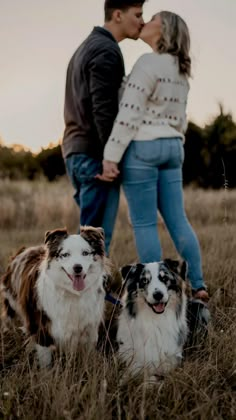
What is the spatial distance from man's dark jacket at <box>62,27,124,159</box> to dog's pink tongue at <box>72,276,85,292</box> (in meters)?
0.95

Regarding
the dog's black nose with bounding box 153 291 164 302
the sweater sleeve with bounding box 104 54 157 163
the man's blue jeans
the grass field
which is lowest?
the grass field

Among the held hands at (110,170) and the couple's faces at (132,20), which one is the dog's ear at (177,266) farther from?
the couple's faces at (132,20)

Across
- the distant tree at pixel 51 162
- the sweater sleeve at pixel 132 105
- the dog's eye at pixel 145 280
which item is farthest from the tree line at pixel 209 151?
the dog's eye at pixel 145 280

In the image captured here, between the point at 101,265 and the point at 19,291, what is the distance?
0.82 m

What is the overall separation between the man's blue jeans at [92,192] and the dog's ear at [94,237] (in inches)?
19.2

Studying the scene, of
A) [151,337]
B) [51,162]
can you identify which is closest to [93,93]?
[151,337]

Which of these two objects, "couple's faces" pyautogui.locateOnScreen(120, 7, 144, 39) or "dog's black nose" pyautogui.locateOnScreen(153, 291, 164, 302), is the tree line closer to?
"couple's faces" pyautogui.locateOnScreen(120, 7, 144, 39)

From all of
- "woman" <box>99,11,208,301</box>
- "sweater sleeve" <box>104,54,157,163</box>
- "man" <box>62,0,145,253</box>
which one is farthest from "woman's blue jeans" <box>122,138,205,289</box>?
"man" <box>62,0,145,253</box>

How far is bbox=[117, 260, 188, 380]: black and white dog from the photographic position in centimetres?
355

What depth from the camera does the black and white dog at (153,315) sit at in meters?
3.55

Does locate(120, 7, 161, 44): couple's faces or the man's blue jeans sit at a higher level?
locate(120, 7, 161, 44): couple's faces

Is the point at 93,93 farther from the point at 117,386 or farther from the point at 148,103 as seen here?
the point at 117,386

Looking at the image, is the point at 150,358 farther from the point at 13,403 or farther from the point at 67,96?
the point at 67,96

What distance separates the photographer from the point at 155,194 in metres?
4.02
